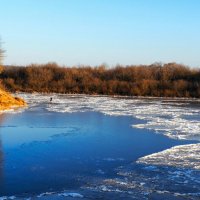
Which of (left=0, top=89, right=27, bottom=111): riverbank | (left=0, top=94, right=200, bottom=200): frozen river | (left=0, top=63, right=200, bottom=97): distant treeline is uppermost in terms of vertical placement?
(left=0, top=63, right=200, bottom=97): distant treeline

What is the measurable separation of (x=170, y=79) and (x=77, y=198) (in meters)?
40.2

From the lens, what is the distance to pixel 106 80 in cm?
4844

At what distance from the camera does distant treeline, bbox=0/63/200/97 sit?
4303cm

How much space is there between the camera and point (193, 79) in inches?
1810

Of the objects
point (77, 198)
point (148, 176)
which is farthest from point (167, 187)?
point (77, 198)

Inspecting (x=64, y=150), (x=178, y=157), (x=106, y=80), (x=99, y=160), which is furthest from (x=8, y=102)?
(x=106, y=80)

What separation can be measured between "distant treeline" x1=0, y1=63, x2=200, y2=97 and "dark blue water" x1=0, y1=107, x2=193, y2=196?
24.3 meters

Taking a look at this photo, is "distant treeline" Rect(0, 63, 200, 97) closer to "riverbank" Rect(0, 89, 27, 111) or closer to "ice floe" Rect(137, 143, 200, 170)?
"riverbank" Rect(0, 89, 27, 111)

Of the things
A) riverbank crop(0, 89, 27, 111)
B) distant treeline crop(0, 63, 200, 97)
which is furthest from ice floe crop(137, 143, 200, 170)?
distant treeline crop(0, 63, 200, 97)

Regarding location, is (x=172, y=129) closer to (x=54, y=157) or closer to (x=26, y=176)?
(x=54, y=157)

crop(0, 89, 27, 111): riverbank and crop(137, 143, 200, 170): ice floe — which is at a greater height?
crop(0, 89, 27, 111): riverbank

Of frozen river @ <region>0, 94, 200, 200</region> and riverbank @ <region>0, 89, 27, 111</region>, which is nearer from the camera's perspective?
frozen river @ <region>0, 94, 200, 200</region>

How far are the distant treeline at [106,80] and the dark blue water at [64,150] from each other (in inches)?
956

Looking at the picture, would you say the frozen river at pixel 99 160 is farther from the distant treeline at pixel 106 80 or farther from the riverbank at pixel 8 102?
the distant treeline at pixel 106 80
